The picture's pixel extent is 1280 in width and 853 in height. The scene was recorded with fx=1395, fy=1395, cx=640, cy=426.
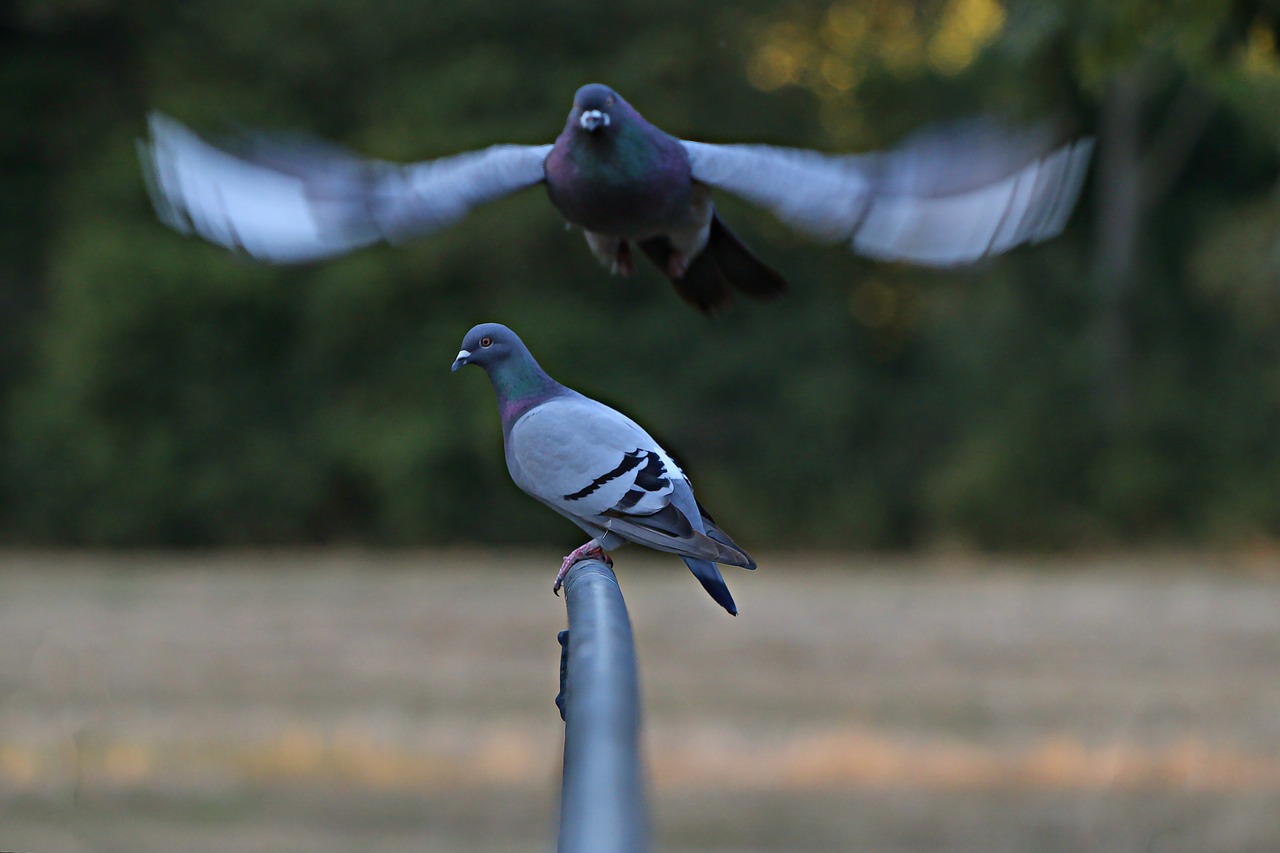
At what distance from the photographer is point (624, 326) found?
16031mm

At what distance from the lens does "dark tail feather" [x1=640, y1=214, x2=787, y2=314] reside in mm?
2611

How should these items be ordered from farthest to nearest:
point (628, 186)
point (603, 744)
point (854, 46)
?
point (854, 46), point (628, 186), point (603, 744)

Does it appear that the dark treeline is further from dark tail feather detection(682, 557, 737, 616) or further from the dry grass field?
dark tail feather detection(682, 557, 737, 616)

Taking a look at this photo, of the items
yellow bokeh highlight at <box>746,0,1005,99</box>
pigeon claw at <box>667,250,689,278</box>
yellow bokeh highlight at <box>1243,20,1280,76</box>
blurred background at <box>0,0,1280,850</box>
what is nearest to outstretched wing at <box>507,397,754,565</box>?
pigeon claw at <box>667,250,689,278</box>

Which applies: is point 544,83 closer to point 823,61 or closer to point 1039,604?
point 823,61

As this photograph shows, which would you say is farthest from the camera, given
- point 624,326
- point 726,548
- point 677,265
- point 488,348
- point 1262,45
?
point 624,326

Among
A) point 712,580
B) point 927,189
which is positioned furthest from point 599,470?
point 927,189

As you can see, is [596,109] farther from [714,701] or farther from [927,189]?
[714,701]

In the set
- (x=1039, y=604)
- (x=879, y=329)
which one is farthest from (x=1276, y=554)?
(x=879, y=329)

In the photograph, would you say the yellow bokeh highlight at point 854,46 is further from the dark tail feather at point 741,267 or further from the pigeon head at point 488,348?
the pigeon head at point 488,348

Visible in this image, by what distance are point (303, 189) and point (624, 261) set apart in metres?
0.68

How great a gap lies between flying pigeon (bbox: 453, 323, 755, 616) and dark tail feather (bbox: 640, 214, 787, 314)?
2.52 ft

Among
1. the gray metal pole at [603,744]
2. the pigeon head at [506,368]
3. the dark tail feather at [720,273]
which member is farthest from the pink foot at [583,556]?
the dark tail feather at [720,273]

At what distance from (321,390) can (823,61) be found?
7.04 metres
